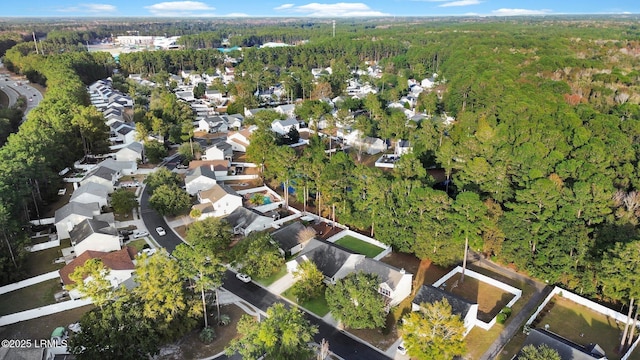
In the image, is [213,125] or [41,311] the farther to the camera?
[213,125]

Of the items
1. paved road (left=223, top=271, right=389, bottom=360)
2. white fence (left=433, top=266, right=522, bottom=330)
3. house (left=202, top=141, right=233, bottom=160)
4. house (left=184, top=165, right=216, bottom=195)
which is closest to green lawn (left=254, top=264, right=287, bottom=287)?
paved road (left=223, top=271, right=389, bottom=360)

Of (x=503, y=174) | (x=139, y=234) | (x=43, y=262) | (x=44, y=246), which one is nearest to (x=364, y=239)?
(x=503, y=174)

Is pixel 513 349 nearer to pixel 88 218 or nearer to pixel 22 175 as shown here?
pixel 88 218

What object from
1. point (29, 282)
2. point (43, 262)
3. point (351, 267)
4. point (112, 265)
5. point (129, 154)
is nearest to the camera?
point (112, 265)

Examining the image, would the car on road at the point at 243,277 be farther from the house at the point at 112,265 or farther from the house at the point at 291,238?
the house at the point at 112,265

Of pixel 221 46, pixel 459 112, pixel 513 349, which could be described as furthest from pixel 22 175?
pixel 221 46

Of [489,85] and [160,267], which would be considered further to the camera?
[489,85]

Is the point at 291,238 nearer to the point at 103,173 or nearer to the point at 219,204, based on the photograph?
the point at 219,204

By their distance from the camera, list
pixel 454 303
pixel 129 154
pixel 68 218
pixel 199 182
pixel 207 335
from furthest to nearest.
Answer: pixel 129 154, pixel 199 182, pixel 68 218, pixel 454 303, pixel 207 335
